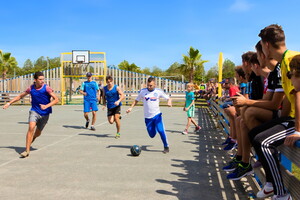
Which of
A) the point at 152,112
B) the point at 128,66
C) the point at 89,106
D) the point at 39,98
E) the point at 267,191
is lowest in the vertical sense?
the point at 267,191

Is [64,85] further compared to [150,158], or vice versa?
[64,85]

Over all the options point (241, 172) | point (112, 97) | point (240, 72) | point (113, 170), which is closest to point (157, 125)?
point (113, 170)

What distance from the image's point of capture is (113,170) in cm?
588

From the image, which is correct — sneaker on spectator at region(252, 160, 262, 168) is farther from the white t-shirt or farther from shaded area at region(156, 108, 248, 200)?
the white t-shirt

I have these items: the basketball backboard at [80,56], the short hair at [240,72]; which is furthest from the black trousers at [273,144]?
the basketball backboard at [80,56]

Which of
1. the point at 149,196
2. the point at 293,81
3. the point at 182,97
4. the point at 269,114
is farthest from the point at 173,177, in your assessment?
the point at 182,97

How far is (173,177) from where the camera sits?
542cm

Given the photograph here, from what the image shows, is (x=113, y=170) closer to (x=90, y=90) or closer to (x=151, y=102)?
(x=151, y=102)

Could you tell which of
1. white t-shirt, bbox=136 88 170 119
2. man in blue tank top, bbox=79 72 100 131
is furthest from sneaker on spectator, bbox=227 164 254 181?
man in blue tank top, bbox=79 72 100 131

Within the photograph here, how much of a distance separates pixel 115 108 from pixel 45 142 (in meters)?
2.44

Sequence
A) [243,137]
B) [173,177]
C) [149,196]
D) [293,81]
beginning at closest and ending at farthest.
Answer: [293,81]
[243,137]
[149,196]
[173,177]

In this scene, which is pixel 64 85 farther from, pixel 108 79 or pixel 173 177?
pixel 173 177

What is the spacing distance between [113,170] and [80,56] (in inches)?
996

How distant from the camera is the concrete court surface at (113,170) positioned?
4539mm
